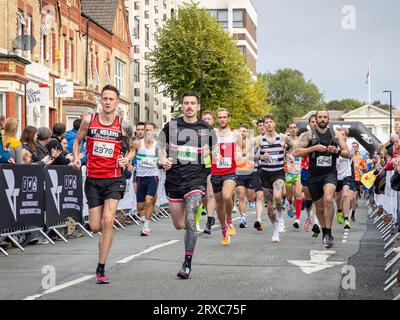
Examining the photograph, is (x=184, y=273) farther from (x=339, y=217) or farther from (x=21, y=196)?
(x=339, y=217)

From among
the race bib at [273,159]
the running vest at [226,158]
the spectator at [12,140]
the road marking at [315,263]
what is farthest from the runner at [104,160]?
the race bib at [273,159]

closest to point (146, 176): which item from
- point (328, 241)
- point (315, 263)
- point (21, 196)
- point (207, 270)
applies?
point (21, 196)

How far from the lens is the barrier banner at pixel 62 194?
15.9 m

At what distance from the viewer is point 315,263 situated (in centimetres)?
1201

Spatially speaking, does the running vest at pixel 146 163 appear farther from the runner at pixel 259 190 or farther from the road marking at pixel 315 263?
the road marking at pixel 315 263

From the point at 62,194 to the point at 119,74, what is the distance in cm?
4600

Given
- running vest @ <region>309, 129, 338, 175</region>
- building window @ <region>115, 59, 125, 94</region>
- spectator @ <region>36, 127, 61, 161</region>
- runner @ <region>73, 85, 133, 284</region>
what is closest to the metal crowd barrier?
running vest @ <region>309, 129, 338, 175</region>

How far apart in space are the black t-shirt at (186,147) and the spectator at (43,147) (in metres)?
5.18

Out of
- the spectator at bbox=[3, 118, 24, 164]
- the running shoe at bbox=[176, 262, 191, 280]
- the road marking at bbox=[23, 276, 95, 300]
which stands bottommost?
the road marking at bbox=[23, 276, 95, 300]

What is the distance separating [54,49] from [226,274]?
36.4m

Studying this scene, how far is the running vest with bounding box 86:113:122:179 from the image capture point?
10547 millimetres

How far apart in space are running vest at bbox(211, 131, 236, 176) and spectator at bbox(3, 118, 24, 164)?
3171 mm

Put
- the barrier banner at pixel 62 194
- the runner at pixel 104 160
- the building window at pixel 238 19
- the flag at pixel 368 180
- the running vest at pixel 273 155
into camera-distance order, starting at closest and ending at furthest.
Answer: the runner at pixel 104 160 → the barrier banner at pixel 62 194 → the running vest at pixel 273 155 → the flag at pixel 368 180 → the building window at pixel 238 19

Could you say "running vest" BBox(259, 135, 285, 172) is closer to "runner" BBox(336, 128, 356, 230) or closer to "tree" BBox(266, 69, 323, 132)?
"runner" BBox(336, 128, 356, 230)
